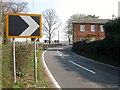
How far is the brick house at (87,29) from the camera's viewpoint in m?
76.1

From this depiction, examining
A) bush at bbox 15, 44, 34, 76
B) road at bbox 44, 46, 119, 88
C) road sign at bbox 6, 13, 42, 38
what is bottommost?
road at bbox 44, 46, 119, 88

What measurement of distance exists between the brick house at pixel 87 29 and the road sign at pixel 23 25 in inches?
2613

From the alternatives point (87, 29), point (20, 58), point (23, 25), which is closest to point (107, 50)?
point (20, 58)

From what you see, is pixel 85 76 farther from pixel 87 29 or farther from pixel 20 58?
pixel 87 29

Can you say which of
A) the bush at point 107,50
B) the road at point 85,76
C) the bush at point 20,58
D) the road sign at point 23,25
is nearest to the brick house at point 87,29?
the bush at point 107,50

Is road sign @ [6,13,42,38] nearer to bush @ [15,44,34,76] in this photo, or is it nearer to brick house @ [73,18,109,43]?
bush @ [15,44,34,76]

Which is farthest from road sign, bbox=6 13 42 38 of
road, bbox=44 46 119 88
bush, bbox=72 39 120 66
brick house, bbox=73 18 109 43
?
brick house, bbox=73 18 109 43

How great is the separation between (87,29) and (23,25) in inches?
2734

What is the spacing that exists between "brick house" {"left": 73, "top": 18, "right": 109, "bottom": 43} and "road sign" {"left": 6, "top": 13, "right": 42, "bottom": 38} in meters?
66.4

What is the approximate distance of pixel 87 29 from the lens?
7794 centimetres

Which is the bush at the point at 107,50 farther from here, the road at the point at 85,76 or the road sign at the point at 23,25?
the road sign at the point at 23,25

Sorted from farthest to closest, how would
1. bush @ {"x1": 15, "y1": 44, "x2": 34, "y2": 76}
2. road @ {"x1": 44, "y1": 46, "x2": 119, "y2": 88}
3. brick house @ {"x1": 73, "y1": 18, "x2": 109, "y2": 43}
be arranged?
1. brick house @ {"x1": 73, "y1": 18, "x2": 109, "y2": 43}
2. road @ {"x1": 44, "y1": 46, "x2": 119, "y2": 88}
3. bush @ {"x1": 15, "y1": 44, "x2": 34, "y2": 76}

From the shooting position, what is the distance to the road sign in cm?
891

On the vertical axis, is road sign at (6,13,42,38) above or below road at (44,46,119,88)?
above
